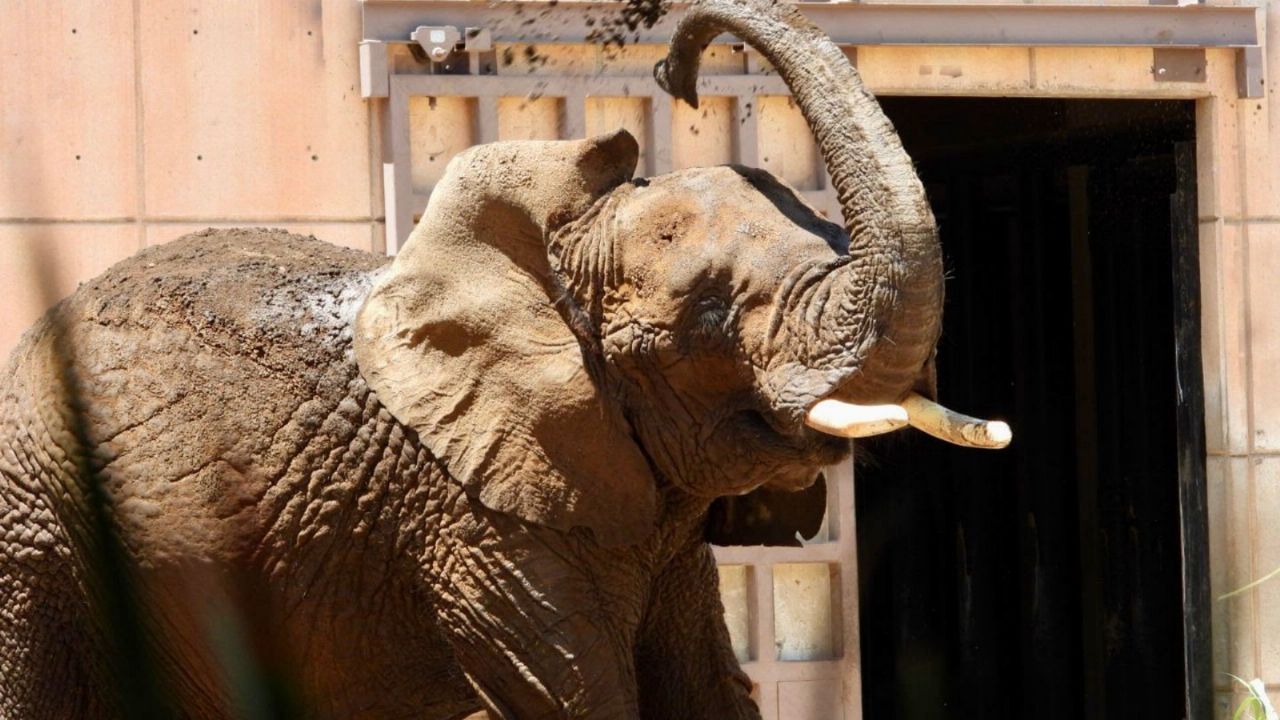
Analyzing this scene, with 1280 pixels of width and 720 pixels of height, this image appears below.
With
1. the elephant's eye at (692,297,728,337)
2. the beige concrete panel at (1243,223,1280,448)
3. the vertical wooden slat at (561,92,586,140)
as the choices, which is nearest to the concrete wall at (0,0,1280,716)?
the vertical wooden slat at (561,92,586,140)

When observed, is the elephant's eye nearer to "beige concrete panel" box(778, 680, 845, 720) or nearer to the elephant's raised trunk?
the elephant's raised trunk

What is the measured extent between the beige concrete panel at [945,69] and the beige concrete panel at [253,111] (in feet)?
5.25

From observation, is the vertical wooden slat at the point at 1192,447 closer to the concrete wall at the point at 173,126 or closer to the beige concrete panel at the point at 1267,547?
the beige concrete panel at the point at 1267,547

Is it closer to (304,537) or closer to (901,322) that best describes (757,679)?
(304,537)

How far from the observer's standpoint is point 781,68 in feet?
10.7

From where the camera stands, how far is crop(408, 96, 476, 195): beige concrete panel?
588cm

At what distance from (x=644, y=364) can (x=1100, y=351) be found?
6.59m

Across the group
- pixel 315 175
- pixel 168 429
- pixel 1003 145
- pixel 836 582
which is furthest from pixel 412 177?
pixel 1003 145

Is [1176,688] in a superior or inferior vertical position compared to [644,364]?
inferior

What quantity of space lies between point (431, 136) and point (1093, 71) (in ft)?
7.12

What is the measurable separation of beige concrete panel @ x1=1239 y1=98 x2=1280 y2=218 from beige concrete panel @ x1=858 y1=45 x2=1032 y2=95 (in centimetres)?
83

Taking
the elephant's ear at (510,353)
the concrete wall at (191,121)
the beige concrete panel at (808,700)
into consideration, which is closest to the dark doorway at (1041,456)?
the beige concrete panel at (808,700)

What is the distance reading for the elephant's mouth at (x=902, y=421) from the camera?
3033mm

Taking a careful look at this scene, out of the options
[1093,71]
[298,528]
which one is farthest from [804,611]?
[298,528]
